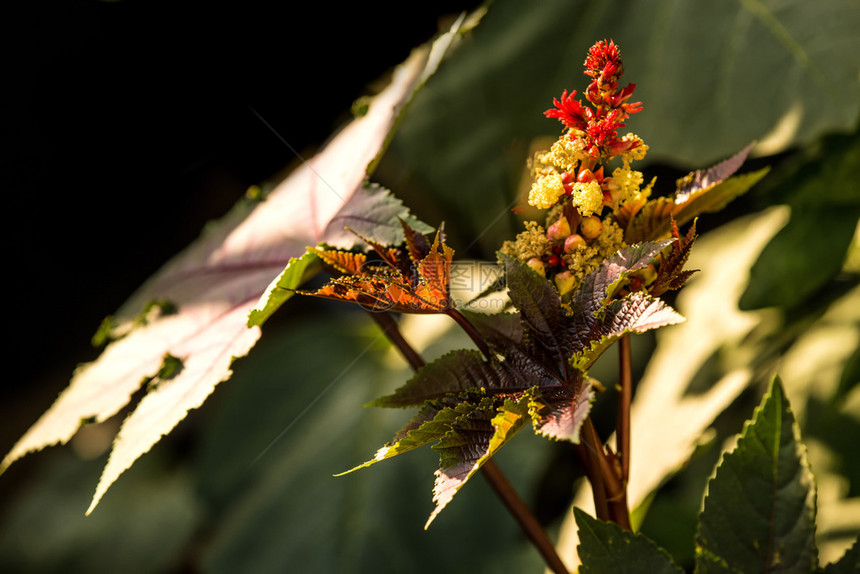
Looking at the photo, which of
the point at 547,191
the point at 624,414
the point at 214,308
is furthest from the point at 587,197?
the point at 214,308

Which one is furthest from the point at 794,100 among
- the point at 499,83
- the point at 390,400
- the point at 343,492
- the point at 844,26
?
the point at 343,492

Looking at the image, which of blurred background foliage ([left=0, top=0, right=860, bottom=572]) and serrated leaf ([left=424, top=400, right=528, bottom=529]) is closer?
serrated leaf ([left=424, top=400, right=528, bottom=529])

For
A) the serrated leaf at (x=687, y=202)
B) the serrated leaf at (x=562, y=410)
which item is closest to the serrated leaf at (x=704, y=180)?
the serrated leaf at (x=687, y=202)

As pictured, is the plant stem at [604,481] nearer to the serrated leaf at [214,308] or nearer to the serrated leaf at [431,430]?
the serrated leaf at [431,430]

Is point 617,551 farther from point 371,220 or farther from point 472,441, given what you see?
point 371,220

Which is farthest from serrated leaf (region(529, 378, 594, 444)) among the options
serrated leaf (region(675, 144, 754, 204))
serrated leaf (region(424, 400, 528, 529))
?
serrated leaf (region(675, 144, 754, 204))

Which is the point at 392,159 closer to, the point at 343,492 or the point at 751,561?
the point at 343,492

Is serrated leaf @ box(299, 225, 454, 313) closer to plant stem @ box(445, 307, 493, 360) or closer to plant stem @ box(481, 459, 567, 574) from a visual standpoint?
plant stem @ box(445, 307, 493, 360)
